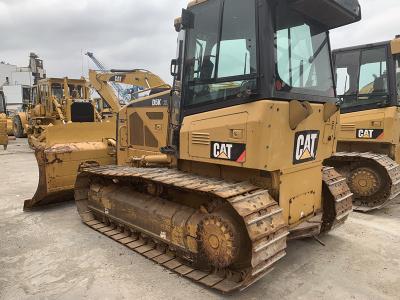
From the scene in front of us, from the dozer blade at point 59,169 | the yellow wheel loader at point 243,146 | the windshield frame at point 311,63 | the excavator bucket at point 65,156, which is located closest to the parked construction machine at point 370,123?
the yellow wheel loader at point 243,146

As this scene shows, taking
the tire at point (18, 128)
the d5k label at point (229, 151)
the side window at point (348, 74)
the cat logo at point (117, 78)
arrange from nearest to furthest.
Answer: the d5k label at point (229, 151) < the side window at point (348, 74) < the cat logo at point (117, 78) < the tire at point (18, 128)

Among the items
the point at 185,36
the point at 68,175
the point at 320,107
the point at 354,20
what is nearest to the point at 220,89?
the point at 185,36

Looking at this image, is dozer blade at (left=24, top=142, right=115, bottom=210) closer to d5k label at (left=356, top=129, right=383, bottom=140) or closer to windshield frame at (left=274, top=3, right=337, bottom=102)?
windshield frame at (left=274, top=3, right=337, bottom=102)

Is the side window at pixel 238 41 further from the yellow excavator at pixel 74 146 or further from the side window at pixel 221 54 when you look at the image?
the yellow excavator at pixel 74 146

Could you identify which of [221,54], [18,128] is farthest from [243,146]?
[18,128]

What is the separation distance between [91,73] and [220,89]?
5.57 metres

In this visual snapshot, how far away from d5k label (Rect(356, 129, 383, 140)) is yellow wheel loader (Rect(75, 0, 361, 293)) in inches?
79.3

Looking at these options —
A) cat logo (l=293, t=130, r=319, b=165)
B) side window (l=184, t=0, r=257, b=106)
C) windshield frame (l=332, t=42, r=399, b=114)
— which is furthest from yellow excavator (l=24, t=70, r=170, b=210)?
windshield frame (l=332, t=42, r=399, b=114)

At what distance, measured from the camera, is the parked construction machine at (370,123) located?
591 centimetres

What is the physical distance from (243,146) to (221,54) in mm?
989

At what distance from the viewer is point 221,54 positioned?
3.49 m

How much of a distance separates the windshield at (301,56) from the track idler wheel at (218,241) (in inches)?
54.2

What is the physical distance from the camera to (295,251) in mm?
4277

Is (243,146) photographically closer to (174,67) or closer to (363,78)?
(174,67)
